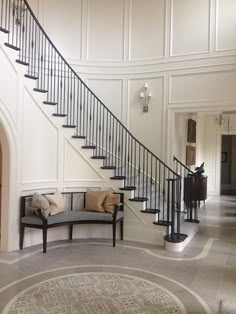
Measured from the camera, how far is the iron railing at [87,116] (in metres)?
6.12

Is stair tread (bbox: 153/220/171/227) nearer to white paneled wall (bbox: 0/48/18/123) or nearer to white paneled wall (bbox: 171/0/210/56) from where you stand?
white paneled wall (bbox: 0/48/18/123)

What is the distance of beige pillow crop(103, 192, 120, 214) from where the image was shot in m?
5.48

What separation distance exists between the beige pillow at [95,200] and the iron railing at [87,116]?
0.49 m

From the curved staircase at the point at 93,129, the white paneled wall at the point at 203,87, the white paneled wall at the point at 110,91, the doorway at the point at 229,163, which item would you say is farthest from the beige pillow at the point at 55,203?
the doorway at the point at 229,163

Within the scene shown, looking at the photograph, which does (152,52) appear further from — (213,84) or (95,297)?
(95,297)

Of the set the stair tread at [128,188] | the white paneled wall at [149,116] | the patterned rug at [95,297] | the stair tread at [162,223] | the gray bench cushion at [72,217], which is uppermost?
the white paneled wall at [149,116]

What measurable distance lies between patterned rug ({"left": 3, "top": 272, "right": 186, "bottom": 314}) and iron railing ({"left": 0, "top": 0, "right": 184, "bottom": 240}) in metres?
2.29

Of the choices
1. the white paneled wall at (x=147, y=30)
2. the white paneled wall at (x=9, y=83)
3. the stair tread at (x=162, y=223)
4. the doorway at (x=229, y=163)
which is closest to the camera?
the white paneled wall at (x=9, y=83)

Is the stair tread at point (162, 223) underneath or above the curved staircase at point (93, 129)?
underneath

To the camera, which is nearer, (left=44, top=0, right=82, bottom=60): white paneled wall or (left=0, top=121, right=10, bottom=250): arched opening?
(left=0, top=121, right=10, bottom=250): arched opening

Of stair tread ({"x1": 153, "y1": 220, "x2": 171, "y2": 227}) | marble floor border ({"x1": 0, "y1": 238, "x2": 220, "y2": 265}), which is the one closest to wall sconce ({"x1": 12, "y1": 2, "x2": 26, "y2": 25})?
marble floor border ({"x1": 0, "y1": 238, "x2": 220, "y2": 265})

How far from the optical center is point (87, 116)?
7020 mm

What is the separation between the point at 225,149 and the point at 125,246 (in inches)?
400

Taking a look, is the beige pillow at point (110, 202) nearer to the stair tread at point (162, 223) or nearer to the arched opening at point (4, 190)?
the stair tread at point (162, 223)
